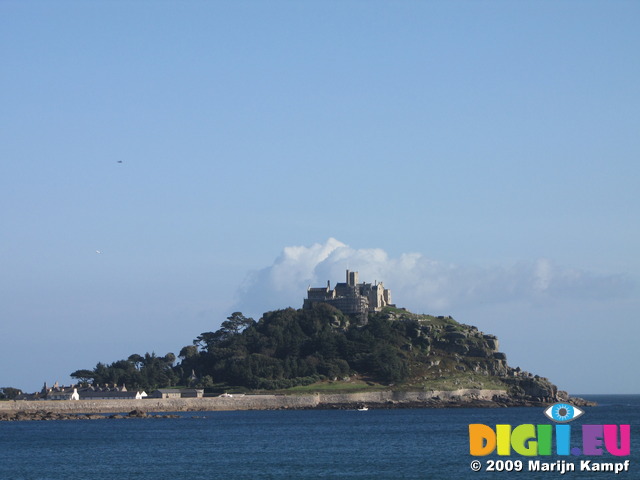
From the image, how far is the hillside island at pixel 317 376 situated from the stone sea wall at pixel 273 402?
0.56 feet

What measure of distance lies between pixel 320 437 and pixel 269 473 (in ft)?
106

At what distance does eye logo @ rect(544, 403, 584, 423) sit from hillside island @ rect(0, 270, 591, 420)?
107559 mm

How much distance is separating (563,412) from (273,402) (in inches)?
A: 4636

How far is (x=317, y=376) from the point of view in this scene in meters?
179

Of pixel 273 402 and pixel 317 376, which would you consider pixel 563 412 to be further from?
pixel 317 376

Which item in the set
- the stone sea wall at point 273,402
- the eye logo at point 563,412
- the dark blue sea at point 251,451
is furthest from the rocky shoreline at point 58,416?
the eye logo at point 563,412

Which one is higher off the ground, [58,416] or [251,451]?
[58,416]

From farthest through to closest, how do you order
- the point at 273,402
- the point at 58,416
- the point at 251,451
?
the point at 273,402 < the point at 58,416 < the point at 251,451

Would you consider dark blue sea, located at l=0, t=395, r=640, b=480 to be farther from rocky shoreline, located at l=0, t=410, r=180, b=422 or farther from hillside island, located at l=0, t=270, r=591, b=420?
hillside island, located at l=0, t=270, r=591, b=420

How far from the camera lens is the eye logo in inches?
1693

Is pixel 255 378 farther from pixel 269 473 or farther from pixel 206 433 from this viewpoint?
pixel 269 473

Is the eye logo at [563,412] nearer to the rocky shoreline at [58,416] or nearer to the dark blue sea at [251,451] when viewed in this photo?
the dark blue sea at [251,451]

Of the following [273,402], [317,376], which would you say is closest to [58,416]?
[273,402]

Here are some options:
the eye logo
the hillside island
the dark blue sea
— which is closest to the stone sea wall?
the hillside island
